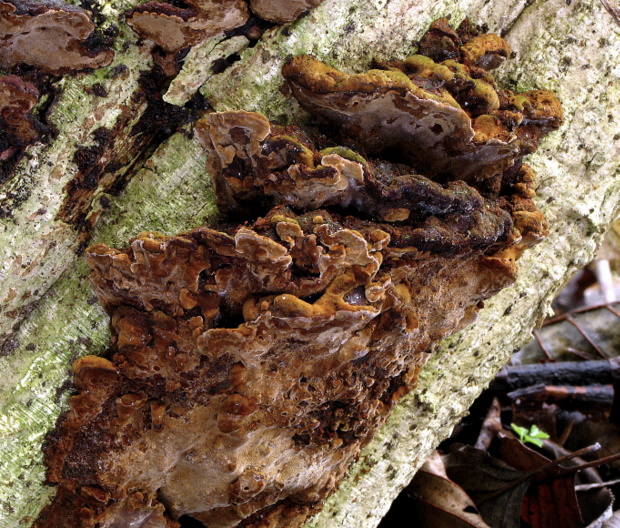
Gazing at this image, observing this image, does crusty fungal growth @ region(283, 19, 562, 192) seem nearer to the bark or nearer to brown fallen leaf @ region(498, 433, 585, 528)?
the bark

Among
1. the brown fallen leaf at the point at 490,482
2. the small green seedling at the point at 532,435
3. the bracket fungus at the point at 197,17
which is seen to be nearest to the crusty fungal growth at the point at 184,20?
the bracket fungus at the point at 197,17

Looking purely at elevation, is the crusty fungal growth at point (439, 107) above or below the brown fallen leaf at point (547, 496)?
above

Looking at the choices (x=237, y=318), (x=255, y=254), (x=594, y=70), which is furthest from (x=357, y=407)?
(x=594, y=70)

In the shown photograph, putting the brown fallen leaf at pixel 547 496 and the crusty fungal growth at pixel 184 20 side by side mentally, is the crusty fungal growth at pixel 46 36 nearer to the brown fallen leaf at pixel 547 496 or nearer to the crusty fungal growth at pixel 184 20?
the crusty fungal growth at pixel 184 20

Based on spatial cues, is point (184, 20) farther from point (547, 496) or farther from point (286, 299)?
point (547, 496)

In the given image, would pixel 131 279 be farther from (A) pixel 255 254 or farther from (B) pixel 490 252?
(B) pixel 490 252
